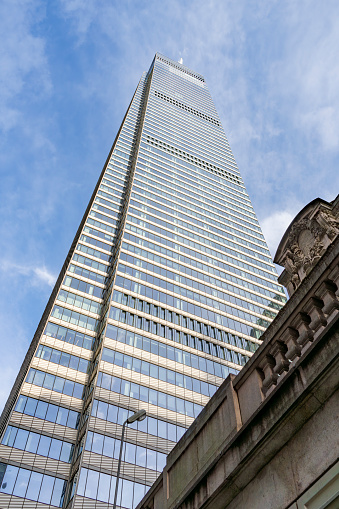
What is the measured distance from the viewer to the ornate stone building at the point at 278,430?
561cm

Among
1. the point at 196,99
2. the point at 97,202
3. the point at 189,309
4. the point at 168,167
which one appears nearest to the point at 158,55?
the point at 196,99

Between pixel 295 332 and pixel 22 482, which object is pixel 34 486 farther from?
pixel 295 332

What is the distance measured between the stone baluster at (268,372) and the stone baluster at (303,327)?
23.2 inches

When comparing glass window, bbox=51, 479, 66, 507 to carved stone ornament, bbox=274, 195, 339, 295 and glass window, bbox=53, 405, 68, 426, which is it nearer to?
glass window, bbox=53, 405, 68, 426

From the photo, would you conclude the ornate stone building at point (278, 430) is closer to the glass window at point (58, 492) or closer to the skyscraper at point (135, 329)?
the skyscraper at point (135, 329)

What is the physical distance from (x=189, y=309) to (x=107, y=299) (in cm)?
1157

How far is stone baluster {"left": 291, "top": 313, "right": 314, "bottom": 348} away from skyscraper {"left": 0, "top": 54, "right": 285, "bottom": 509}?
119 feet

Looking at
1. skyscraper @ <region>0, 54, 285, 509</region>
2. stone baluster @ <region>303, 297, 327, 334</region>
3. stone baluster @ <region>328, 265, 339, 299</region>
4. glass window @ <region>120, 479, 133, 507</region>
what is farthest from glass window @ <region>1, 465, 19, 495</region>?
stone baluster @ <region>328, 265, 339, 299</region>

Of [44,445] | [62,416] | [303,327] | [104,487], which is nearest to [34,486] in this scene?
[44,445]

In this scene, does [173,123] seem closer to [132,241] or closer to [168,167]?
[168,167]

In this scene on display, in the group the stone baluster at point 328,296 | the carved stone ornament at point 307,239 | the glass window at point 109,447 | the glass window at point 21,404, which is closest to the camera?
the stone baluster at point 328,296

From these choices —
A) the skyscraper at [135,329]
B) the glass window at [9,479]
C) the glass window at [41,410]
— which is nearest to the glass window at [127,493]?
the skyscraper at [135,329]

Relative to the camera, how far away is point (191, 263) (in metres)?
69.1

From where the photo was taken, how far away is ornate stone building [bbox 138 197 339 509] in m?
5.61
